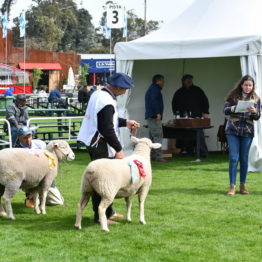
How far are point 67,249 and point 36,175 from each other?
165 centimetres

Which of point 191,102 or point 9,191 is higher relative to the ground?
point 191,102

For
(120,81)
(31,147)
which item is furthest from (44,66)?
(120,81)

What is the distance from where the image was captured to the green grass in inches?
230

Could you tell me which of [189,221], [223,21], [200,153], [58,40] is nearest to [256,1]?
[223,21]

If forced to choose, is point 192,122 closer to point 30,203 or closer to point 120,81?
point 30,203

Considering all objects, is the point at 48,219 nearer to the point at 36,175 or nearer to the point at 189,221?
the point at 36,175

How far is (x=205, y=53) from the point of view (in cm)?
1247

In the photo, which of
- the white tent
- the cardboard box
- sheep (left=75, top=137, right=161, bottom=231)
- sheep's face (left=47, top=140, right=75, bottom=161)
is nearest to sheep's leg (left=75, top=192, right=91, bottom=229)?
sheep (left=75, top=137, right=161, bottom=231)

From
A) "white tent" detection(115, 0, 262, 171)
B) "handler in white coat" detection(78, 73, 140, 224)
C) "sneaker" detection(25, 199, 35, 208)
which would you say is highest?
"white tent" detection(115, 0, 262, 171)

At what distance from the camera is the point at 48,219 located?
7477mm

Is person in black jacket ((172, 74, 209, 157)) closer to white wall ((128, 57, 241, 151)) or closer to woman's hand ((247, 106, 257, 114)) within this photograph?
white wall ((128, 57, 241, 151))

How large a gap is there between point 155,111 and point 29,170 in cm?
649

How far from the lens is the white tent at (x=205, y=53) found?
11992 millimetres

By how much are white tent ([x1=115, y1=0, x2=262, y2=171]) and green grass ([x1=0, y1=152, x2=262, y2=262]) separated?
3.22 m
